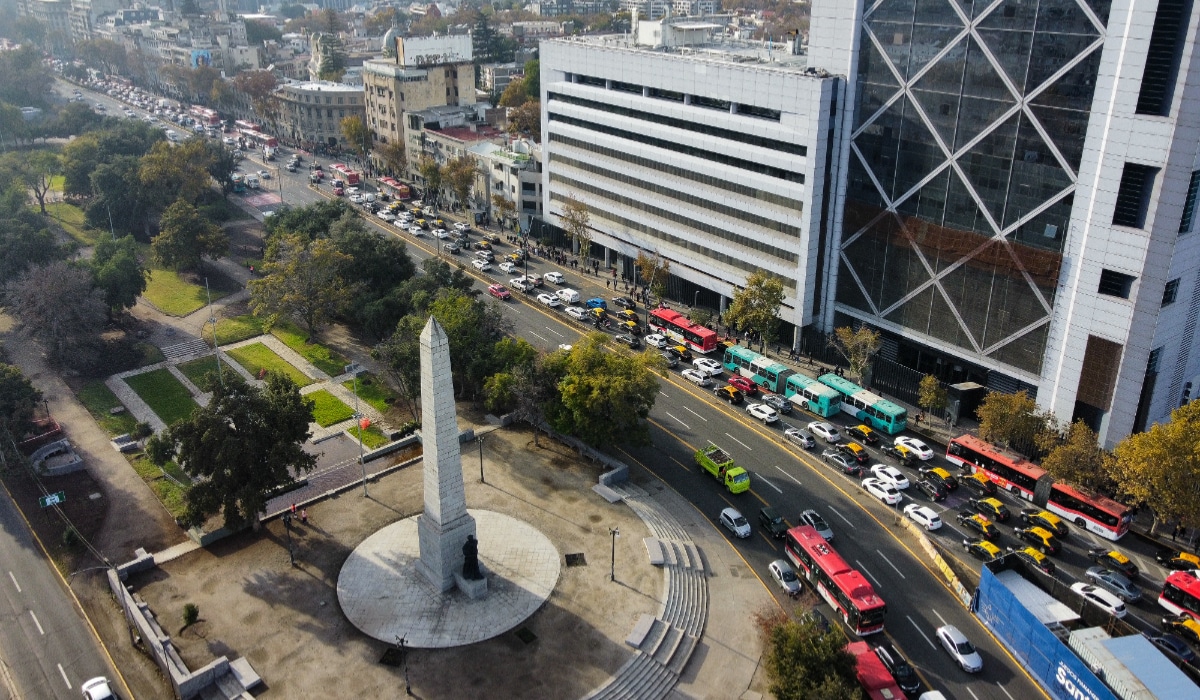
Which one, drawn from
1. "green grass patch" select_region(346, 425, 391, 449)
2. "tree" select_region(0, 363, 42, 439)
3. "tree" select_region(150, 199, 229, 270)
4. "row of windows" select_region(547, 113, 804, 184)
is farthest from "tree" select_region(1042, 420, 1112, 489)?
"tree" select_region(150, 199, 229, 270)

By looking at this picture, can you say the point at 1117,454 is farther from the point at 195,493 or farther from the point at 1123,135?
the point at 195,493

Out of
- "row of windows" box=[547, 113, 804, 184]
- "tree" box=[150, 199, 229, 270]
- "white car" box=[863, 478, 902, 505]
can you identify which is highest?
"row of windows" box=[547, 113, 804, 184]

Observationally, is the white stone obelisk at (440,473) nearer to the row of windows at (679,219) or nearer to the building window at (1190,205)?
the row of windows at (679,219)

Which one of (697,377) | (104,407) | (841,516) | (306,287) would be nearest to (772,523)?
(841,516)

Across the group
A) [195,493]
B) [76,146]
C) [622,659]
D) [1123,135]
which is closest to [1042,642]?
[622,659]

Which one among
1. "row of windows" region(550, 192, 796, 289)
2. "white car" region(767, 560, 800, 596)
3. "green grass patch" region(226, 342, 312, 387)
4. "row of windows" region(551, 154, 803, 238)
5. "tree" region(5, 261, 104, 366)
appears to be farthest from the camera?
"row of windows" region(550, 192, 796, 289)

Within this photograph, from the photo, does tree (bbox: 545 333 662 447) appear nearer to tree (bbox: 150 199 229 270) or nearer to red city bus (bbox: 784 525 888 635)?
red city bus (bbox: 784 525 888 635)
